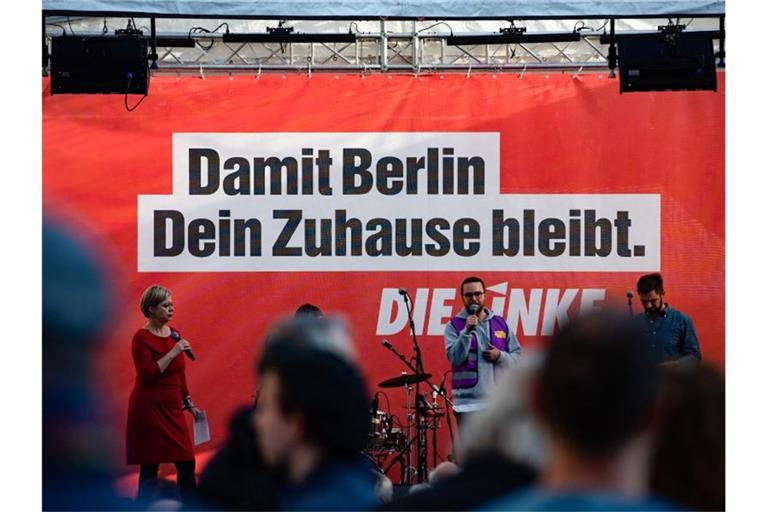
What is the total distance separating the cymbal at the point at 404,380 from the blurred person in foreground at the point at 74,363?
186cm

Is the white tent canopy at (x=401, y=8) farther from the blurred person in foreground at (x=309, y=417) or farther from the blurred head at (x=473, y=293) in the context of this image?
the blurred person in foreground at (x=309, y=417)

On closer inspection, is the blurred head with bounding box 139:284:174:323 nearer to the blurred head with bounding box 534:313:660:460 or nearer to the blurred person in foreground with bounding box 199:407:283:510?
the blurred person in foreground with bounding box 199:407:283:510

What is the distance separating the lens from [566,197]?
761cm

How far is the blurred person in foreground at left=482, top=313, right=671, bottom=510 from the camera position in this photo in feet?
5.10

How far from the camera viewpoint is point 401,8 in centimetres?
727

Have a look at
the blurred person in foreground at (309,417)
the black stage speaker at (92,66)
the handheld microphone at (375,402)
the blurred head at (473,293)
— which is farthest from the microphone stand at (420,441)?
the blurred person in foreground at (309,417)

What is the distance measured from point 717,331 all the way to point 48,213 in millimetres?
4547

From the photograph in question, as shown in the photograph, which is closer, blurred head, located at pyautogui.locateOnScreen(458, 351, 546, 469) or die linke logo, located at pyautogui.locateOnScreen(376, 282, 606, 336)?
blurred head, located at pyautogui.locateOnScreen(458, 351, 546, 469)

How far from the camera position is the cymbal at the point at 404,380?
7.36 m

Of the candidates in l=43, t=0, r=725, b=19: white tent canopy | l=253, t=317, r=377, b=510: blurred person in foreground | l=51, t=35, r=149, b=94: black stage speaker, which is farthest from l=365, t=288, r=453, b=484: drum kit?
l=253, t=317, r=377, b=510: blurred person in foreground

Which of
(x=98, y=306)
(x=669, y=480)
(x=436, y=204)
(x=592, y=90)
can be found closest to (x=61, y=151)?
(x=98, y=306)

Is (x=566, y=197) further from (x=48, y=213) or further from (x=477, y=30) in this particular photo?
(x=48, y=213)

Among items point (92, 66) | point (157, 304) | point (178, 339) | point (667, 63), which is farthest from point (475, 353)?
point (92, 66)

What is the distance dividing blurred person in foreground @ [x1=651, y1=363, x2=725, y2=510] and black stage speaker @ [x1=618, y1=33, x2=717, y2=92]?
5396mm
